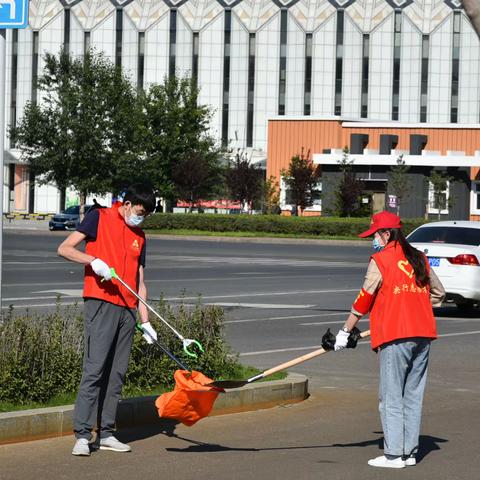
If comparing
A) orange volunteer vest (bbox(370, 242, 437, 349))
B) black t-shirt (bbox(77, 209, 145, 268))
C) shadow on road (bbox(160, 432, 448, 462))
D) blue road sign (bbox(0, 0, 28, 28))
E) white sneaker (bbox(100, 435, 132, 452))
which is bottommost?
shadow on road (bbox(160, 432, 448, 462))

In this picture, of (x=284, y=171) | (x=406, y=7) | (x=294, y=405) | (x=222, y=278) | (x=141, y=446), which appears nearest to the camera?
(x=141, y=446)

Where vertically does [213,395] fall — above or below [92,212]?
below

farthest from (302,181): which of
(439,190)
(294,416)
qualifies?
(294,416)

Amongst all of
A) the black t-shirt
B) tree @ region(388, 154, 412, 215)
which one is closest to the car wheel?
the black t-shirt

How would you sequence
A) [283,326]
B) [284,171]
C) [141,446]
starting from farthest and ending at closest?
[284,171], [283,326], [141,446]

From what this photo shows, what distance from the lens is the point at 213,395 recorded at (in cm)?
792

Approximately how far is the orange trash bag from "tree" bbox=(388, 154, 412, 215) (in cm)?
5901

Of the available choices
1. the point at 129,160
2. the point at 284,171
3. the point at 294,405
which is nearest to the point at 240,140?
the point at 284,171

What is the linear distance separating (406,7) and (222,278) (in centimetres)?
6234

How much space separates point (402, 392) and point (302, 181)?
60.3 meters

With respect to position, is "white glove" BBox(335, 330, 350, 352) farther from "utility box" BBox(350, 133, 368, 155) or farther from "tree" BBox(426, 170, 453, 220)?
"utility box" BBox(350, 133, 368, 155)

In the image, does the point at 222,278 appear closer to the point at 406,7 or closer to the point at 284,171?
the point at 284,171

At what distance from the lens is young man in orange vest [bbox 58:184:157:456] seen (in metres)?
8.01

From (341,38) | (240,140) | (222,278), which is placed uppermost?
(341,38)
